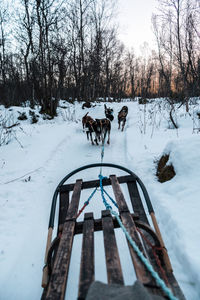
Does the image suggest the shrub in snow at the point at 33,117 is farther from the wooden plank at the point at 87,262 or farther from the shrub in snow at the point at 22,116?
the wooden plank at the point at 87,262

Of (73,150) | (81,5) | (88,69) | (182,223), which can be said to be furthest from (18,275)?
(81,5)

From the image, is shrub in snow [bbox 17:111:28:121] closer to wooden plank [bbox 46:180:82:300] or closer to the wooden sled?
the wooden sled

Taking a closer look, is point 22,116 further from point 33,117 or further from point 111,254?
point 111,254

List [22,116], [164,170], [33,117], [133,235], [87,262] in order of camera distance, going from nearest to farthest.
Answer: [87,262]
[133,235]
[164,170]
[22,116]
[33,117]

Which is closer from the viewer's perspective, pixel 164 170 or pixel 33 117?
pixel 164 170

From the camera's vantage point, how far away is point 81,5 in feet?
62.2

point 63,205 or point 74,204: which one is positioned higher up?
point 74,204

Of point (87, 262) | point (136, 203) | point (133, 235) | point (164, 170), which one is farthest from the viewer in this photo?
point (164, 170)

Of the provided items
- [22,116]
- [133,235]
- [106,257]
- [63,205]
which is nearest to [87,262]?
[106,257]

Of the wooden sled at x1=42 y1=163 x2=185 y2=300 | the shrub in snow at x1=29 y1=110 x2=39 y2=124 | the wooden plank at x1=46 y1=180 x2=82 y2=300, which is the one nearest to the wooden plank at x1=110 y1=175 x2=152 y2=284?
the wooden sled at x1=42 y1=163 x2=185 y2=300

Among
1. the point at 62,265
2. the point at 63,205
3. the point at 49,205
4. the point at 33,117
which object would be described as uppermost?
the point at 33,117

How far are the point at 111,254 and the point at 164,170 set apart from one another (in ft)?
8.91

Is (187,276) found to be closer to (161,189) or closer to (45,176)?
(161,189)

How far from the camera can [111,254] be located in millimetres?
1267
